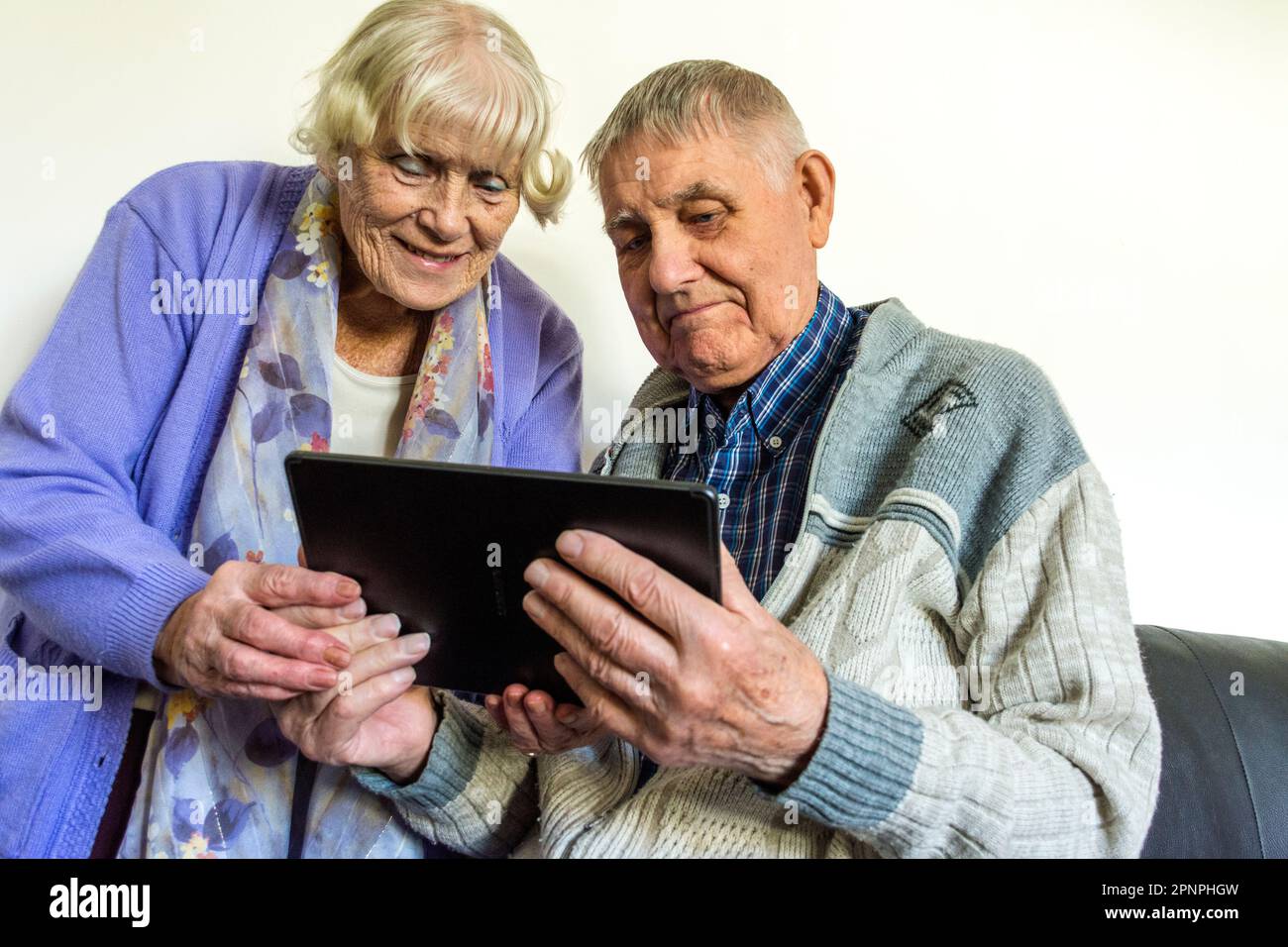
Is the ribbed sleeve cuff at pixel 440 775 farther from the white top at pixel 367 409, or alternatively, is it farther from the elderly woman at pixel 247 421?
the white top at pixel 367 409

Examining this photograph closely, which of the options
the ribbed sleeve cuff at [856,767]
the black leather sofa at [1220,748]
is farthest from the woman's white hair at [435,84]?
the black leather sofa at [1220,748]

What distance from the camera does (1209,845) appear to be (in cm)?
132

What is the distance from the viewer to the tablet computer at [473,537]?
963mm

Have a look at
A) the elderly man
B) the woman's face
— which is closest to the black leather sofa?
the elderly man

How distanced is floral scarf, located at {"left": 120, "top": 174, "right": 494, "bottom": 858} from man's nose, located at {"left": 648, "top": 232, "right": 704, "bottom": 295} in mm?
342

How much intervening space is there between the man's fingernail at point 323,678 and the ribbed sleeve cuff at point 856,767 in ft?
1.48

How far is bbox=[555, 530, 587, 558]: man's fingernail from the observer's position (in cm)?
99

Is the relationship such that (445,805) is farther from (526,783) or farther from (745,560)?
(745,560)

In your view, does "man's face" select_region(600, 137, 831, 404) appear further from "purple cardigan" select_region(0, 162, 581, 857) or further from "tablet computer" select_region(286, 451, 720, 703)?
"tablet computer" select_region(286, 451, 720, 703)

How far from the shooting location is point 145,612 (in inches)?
50.1

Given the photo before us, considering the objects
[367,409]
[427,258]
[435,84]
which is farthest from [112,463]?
[435,84]

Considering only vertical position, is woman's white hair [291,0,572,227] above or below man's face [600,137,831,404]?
above

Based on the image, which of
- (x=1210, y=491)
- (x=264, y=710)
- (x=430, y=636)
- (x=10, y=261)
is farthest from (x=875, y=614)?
(x=10, y=261)
